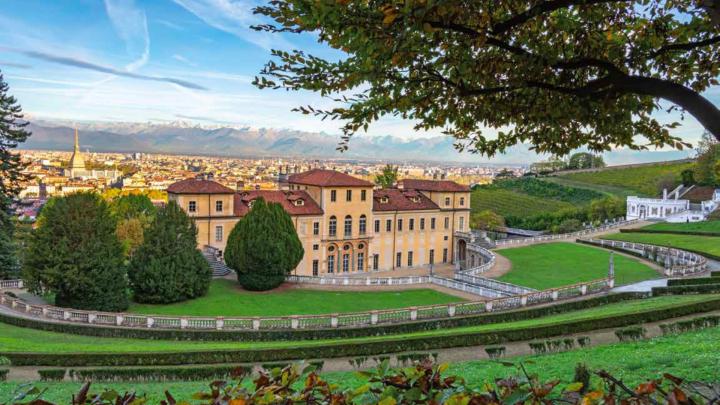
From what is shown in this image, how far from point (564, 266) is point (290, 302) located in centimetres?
2146

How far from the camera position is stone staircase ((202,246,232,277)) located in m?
42.0

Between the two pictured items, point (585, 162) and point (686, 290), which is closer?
point (686, 290)

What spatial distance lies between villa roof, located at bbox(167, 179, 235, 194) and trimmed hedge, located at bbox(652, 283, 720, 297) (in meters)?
31.2

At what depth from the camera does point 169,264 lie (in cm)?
3275

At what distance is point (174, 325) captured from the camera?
2630 cm

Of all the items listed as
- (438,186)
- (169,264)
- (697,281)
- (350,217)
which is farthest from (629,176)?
(169,264)

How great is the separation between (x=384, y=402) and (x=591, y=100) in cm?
557

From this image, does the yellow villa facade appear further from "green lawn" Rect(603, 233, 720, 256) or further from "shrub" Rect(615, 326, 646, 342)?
"shrub" Rect(615, 326, 646, 342)

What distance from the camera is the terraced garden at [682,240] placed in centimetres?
4425

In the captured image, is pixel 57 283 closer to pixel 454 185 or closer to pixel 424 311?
pixel 424 311

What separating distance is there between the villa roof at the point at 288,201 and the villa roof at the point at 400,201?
6.47 metres

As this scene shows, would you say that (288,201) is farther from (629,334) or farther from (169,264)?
(629,334)

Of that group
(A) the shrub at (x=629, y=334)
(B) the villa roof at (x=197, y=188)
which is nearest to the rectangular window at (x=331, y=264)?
(B) the villa roof at (x=197, y=188)

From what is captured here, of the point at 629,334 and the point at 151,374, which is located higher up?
the point at 629,334
